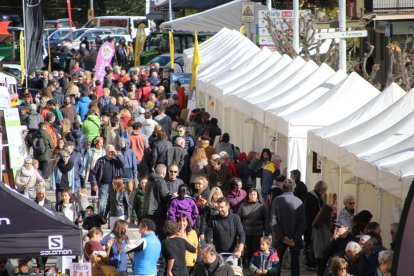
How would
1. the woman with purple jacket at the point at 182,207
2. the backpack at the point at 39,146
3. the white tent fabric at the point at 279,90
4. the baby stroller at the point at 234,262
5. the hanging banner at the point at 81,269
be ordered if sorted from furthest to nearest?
the backpack at the point at 39,146, the white tent fabric at the point at 279,90, the woman with purple jacket at the point at 182,207, the baby stroller at the point at 234,262, the hanging banner at the point at 81,269

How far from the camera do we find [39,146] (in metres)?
23.2

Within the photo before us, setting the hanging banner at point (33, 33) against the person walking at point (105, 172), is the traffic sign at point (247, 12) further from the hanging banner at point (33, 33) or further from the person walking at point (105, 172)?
the person walking at point (105, 172)

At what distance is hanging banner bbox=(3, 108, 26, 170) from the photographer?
2172 centimetres

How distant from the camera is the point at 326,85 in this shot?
69.3 ft

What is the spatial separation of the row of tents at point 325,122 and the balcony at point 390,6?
24789mm

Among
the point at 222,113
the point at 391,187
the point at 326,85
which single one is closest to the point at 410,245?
the point at 391,187

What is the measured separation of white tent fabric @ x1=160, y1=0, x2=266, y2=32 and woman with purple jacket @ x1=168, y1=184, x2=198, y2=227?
3352 cm

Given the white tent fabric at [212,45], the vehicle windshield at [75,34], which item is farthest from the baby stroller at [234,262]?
the vehicle windshield at [75,34]

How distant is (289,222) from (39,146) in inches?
341

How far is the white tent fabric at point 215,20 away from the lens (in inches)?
1933

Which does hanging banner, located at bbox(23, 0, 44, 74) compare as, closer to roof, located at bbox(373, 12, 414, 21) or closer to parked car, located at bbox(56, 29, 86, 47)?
roof, located at bbox(373, 12, 414, 21)

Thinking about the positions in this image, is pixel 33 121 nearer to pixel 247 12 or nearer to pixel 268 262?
pixel 268 262

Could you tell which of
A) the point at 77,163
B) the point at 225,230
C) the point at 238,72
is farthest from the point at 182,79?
the point at 225,230

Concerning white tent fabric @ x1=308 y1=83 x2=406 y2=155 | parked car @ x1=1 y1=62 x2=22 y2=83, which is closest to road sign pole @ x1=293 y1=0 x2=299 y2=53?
white tent fabric @ x1=308 y1=83 x2=406 y2=155
